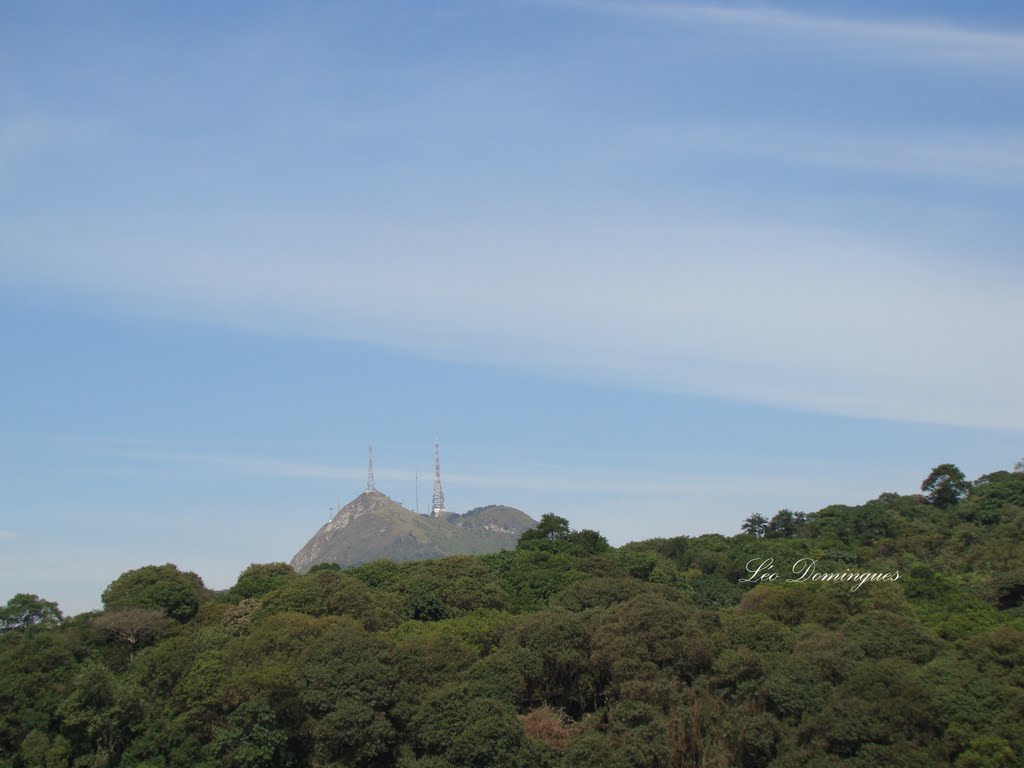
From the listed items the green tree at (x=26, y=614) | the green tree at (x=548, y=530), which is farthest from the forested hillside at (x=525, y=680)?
the green tree at (x=548, y=530)

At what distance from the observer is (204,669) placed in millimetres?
41281

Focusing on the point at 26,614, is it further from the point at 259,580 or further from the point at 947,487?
the point at 947,487

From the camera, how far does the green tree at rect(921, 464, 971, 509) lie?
9501 centimetres

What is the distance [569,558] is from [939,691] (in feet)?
102

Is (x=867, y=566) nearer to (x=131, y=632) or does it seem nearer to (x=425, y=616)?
(x=425, y=616)

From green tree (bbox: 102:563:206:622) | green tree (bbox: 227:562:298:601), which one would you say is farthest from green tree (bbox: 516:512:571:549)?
green tree (bbox: 102:563:206:622)

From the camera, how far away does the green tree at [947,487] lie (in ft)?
312

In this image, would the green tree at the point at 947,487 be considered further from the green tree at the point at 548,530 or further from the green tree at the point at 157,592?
the green tree at the point at 157,592

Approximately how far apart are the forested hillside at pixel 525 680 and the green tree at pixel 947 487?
43375 millimetres

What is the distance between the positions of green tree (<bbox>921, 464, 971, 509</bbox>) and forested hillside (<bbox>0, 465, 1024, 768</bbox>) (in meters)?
43.4

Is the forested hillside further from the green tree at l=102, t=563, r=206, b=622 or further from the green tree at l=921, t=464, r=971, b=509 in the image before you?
the green tree at l=921, t=464, r=971, b=509

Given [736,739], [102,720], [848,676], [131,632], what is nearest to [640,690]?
[736,739]

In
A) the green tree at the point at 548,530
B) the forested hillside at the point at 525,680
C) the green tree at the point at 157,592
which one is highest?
the green tree at the point at 548,530

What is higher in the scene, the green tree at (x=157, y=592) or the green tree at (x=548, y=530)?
the green tree at (x=548, y=530)
